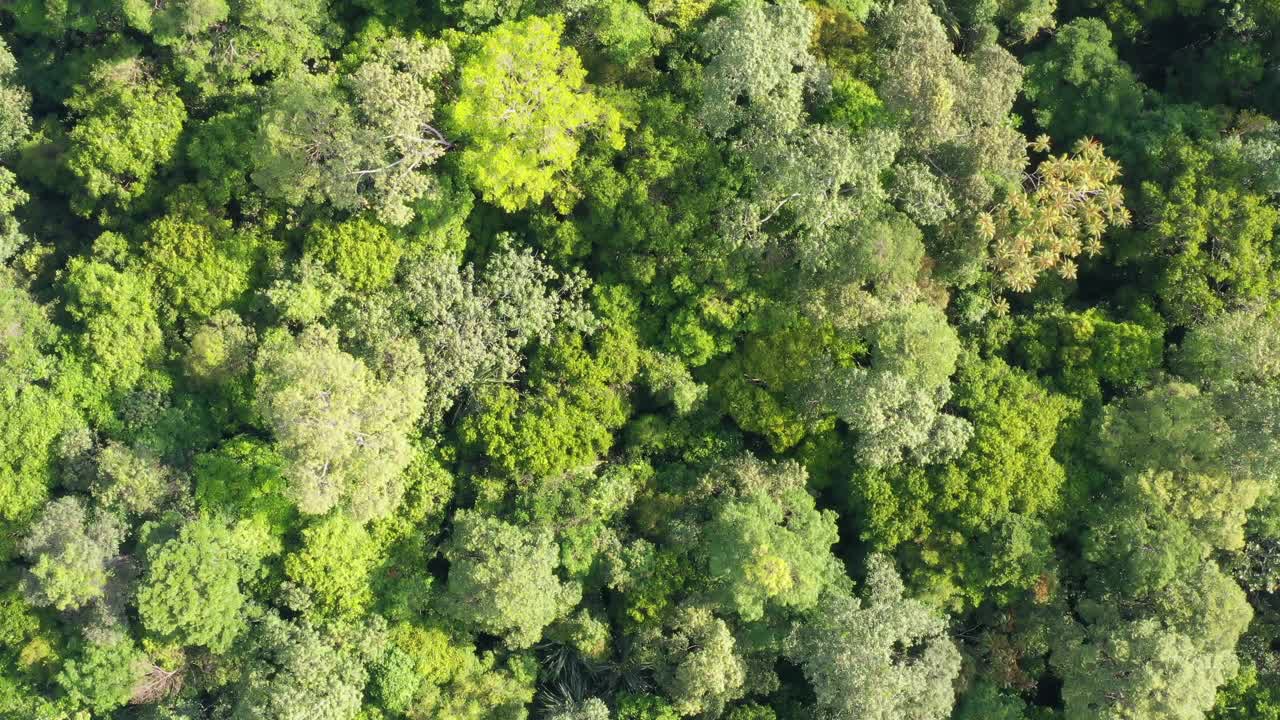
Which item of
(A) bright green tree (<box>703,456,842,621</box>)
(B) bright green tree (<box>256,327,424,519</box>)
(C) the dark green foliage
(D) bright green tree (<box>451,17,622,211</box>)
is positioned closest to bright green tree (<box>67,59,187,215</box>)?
(C) the dark green foliage

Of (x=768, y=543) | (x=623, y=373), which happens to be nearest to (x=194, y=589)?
(x=623, y=373)

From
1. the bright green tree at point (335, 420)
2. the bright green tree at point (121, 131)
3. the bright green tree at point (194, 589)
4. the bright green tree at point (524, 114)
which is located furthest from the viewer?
the bright green tree at point (121, 131)

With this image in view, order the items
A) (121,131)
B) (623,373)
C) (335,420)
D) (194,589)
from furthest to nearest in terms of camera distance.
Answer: (623,373), (121,131), (194,589), (335,420)

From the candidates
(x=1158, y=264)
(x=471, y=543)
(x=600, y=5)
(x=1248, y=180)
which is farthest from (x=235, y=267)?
(x=1248, y=180)

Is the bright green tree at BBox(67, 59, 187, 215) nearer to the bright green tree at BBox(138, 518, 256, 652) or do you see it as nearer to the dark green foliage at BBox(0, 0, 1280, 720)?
the dark green foliage at BBox(0, 0, 1280, 720)

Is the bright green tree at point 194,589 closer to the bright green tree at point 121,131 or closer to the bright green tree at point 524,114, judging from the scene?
the bright green tree at point 121,131

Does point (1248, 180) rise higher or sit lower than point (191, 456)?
higher

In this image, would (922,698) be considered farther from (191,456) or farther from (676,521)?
(191,456)

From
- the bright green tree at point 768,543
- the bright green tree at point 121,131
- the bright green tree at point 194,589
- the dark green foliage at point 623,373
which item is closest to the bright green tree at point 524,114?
the dark green foliage at point 623,373

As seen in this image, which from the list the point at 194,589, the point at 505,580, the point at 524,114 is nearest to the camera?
the point at 194,589

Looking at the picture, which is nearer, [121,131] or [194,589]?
[194,589]

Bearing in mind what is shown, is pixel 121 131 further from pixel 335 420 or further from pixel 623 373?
pixel 623 373
